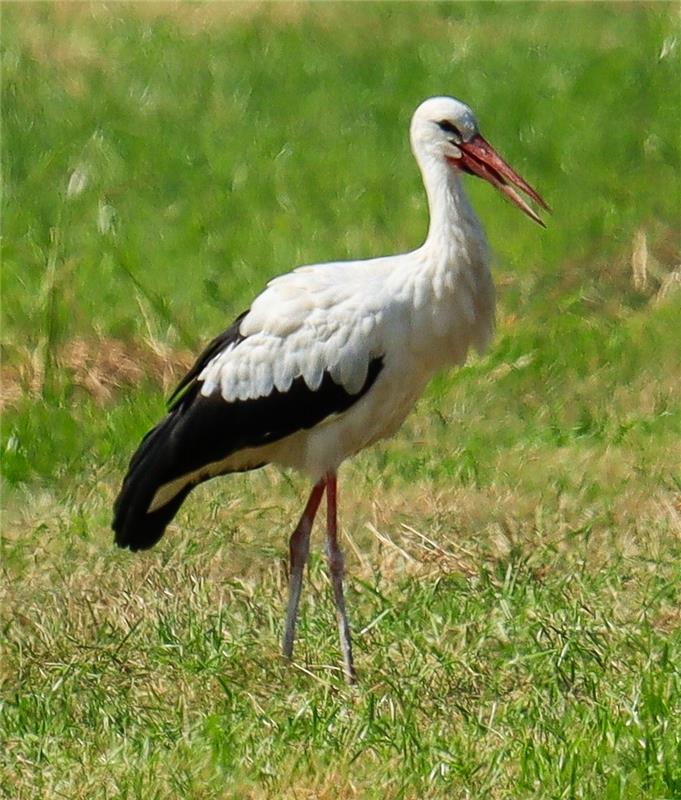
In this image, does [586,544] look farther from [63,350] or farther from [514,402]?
[63,350]

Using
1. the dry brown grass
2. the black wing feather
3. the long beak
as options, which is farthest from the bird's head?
the dry brown grass

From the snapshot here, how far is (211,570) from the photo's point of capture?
20.6ft

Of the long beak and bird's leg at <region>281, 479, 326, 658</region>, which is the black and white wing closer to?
bird's leg at <region>281, 479, 326, 658</region>

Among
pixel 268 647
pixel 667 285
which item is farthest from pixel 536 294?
pixel 268 647

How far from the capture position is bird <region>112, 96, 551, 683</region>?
5.58 metres

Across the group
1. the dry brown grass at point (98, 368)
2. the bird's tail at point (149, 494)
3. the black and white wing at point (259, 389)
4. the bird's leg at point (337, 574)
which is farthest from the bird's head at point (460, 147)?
the dry brown grass at point (98, 368)

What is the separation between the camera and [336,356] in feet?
18.4

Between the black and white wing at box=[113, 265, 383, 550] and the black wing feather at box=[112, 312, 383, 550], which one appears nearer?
the black and white wing at box=[113, 265, 383, 550]

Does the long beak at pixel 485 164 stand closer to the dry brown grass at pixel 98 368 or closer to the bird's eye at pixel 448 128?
the bird's eye at pixel 448 128

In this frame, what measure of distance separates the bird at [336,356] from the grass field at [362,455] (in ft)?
1.00

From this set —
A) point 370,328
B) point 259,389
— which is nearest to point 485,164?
point 370,328

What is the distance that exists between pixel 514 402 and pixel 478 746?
365 cm

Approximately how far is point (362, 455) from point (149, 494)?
1.74 metres

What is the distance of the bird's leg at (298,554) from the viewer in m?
5.61
